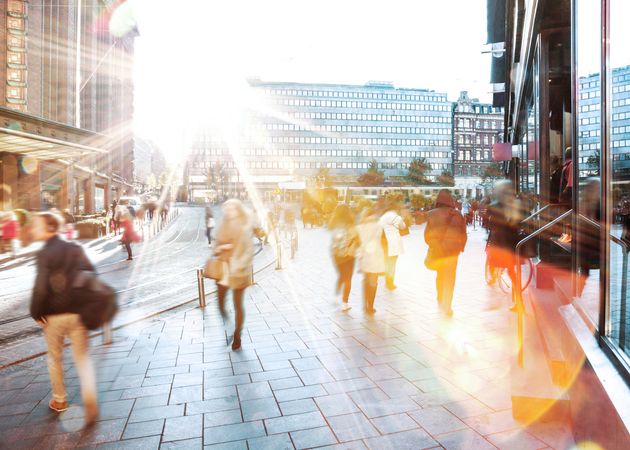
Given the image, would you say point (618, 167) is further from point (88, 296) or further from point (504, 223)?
point (504, 223)

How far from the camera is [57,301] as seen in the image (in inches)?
148

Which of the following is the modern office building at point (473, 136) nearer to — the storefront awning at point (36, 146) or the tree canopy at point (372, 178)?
the tree canopy at point (372, 178)

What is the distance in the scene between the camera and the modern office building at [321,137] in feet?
327

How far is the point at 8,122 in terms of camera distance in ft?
56.4

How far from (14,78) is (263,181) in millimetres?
74846

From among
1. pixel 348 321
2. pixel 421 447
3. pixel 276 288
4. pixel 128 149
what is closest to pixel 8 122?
pixel 276 288

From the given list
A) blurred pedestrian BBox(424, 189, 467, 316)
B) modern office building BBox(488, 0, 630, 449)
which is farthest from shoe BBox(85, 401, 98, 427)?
blurred pedestrian BBox(424, 189, 467, 316)

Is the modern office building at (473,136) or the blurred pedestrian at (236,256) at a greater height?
the modern office building at (473,136)

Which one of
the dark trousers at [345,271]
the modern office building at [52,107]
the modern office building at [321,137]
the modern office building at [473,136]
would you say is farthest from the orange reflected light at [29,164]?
the modern office building at [473,136]

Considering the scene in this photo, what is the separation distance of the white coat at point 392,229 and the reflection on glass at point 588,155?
496 cm

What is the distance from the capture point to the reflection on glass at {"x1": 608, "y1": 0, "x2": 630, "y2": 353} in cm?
255

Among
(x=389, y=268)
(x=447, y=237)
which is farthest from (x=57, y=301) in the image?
(x=389, y=268)

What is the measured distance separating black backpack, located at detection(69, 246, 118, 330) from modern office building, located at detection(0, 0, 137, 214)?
48.6ft

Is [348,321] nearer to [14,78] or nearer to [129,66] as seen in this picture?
[14,78]
